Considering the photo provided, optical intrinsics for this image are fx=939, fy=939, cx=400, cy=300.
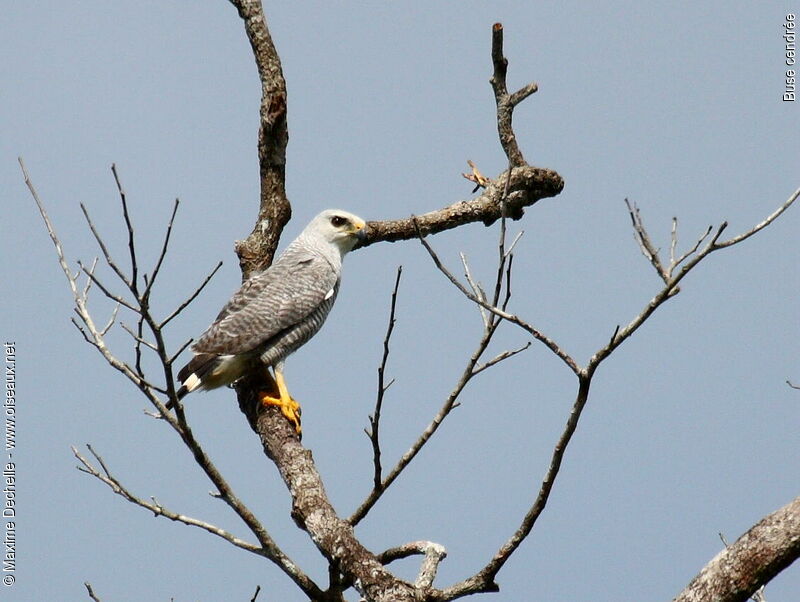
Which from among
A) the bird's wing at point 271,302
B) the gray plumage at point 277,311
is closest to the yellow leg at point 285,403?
the gray plumage at point 277,311

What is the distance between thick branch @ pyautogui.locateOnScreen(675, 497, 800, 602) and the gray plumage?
133 inches

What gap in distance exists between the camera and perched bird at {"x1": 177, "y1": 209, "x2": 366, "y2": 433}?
20.2 feet

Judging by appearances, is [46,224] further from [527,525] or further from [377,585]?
[527,525]

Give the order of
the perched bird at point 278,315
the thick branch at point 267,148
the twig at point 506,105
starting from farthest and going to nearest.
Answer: the twig at point 506,105
the thick branch at point 267,148
the perched bird at point 278,315

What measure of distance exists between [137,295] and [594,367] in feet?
6.30

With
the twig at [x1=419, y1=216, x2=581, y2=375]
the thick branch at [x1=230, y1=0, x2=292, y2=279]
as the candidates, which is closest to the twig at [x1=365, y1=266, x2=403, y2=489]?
the twig at [x1=419, y1=216, x2=581, y2=375]

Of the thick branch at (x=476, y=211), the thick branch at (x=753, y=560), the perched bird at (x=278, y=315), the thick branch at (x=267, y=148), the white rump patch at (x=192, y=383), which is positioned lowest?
the thick branch at (x=753, y=560)

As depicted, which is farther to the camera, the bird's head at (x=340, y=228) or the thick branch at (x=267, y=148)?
the bird's head at (x=340, y=228)

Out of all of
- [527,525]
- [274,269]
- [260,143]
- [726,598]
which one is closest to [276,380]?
[274,269]

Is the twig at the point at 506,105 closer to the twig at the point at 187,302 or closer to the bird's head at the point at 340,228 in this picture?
the bird's head at the point at 340,228

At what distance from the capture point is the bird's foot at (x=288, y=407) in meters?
6.01

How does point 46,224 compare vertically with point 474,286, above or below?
above

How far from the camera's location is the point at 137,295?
13.0 feet

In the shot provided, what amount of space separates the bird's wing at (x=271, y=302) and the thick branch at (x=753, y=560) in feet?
11.1
